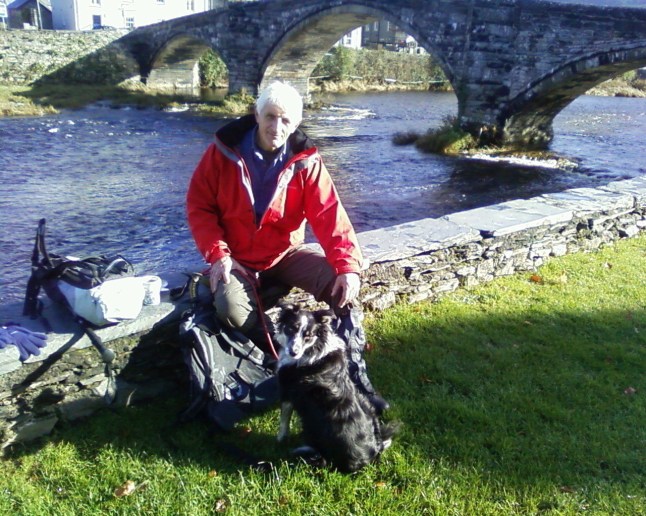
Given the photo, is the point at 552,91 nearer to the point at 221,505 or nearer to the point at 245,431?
the point at 245,431

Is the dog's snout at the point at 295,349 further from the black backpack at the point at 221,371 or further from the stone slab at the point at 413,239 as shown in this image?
the stone slab at the point at 413,239

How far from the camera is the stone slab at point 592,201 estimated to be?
5.70m

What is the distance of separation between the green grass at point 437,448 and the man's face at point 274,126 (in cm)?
143

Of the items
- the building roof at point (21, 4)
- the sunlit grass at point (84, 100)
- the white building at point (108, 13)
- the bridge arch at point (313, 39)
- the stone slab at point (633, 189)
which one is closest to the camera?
the stone slab at point (633, 189)

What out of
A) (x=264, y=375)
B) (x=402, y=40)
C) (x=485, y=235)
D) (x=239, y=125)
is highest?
(x=402, y=40)

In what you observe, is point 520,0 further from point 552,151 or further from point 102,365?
point 102,365

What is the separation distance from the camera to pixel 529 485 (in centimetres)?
273

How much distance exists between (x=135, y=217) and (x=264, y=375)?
19.7 feet

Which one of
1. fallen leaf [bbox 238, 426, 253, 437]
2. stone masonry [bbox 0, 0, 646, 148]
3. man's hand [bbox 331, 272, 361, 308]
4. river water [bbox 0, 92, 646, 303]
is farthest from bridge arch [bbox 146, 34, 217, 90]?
fallen leaf [bbox 238, 426, 253, 437]

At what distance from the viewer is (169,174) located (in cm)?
1147

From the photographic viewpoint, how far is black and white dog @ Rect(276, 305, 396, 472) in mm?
2670

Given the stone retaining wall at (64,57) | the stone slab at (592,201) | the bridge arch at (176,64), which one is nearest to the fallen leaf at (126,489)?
the stone slab at (592,201)

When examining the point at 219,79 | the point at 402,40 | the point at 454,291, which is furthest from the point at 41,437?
the point at 402,40

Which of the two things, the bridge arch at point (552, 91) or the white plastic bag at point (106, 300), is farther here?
the bridge arch at point (552, 91)
